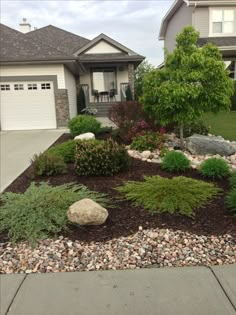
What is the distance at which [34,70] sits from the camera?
15.2 metres

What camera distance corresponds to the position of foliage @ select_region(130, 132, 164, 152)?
27.1 ft

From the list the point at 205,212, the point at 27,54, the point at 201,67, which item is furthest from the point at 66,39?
the point at 205,212

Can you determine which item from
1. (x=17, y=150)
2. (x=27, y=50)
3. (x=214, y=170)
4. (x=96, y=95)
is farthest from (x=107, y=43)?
(x=214, y=170)

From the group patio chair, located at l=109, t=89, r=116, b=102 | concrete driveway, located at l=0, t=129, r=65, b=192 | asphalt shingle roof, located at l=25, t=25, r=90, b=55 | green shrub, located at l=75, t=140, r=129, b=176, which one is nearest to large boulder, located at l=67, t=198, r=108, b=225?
green shrub, located at l=75, t=140, r=129, b=176

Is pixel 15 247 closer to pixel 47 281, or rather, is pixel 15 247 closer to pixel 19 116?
pixel 47 281

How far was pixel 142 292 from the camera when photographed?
9.11 ft

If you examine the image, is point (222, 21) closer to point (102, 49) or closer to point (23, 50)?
point (102, 49)

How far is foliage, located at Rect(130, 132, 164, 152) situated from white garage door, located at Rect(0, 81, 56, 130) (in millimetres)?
8188

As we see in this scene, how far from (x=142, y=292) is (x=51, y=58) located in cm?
1351

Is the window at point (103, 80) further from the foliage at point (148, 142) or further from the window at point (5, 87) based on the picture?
the foliage at point (148, 142)

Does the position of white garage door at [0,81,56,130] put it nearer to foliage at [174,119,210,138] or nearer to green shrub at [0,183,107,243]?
foliage at [174,119,210,138]

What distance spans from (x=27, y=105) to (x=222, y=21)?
41.3ft

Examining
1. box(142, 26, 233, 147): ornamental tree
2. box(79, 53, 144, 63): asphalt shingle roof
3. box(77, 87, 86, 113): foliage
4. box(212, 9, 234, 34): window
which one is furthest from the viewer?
box(77, 87, 86, 113): foliage

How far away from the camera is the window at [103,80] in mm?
22516
